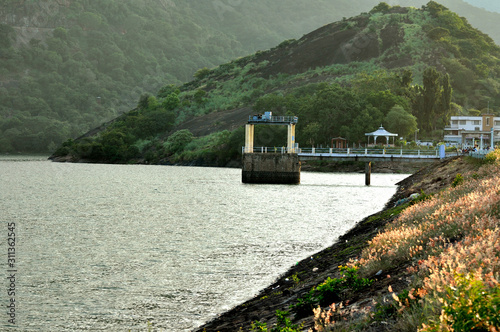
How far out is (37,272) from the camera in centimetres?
2533

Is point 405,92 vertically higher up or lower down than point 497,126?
higher up

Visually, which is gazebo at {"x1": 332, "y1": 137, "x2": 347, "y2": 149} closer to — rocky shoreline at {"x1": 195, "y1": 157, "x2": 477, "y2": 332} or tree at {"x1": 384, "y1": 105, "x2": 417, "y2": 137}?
tree at {"x1": 384, "y1": 105, "x2": 417, "y2": 137}

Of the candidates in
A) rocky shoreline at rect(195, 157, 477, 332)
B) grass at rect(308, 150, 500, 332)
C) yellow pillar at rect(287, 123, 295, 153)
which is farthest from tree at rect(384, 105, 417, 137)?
grass at rect(308, 150, 500, 332)

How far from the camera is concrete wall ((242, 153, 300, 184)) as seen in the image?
9262 cm

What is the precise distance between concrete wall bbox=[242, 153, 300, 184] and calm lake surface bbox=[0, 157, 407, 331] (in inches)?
→ 1065

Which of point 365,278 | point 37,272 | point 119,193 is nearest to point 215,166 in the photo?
point 119,193

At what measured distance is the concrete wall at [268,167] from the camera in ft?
304

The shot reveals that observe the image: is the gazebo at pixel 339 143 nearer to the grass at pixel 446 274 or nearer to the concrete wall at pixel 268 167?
the concrete wall at pixel 268 167

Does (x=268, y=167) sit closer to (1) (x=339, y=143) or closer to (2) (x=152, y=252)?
(1) (x=339, y=143)

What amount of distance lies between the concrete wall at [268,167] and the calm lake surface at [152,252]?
27.1 metres

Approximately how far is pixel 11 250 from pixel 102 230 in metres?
9.51

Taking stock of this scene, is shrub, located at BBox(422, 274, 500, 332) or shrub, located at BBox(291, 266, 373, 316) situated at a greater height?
shrub, located at BBox(422, 274, 500, 332)

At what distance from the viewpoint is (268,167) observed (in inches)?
3674

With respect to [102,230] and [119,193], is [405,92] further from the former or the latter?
[102,230]
